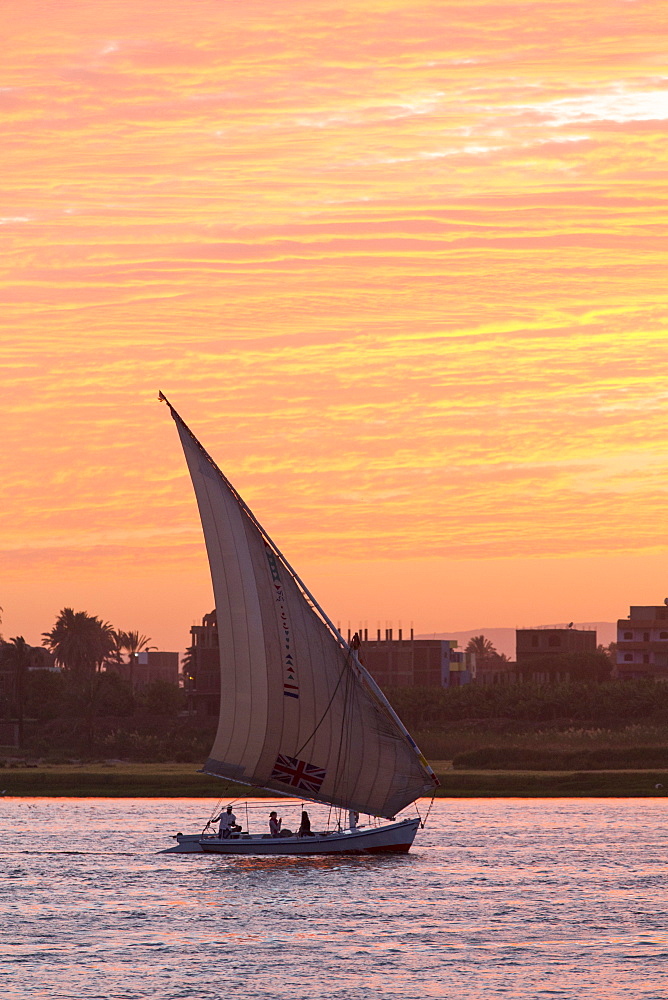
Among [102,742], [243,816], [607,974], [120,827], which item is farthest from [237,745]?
[102,742]

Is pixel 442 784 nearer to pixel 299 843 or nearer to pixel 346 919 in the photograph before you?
pixel 299 843

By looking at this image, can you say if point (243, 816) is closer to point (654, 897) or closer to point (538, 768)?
point (538, 768)

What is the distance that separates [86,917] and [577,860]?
26.5 m

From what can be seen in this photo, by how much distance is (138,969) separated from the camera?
1881 inches

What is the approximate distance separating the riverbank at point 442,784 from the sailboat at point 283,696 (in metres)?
45.1

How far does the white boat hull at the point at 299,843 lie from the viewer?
68.5 m

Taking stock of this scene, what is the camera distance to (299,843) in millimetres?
68562

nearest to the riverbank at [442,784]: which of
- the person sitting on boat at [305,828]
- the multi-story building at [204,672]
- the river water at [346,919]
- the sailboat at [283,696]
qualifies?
the river water at [346,919]

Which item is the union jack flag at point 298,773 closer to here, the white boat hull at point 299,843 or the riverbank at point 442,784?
the white boat hull at point 299,843

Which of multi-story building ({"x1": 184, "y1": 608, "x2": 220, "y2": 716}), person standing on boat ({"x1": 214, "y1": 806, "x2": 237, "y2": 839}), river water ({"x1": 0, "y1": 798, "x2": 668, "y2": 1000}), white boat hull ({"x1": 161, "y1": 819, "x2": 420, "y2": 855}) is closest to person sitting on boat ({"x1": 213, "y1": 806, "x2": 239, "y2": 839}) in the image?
person standing on boat ({"x1": 214, "y1": 806, "x2": 237, "y2": 839})

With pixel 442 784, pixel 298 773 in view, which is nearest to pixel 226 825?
pixel 298 773

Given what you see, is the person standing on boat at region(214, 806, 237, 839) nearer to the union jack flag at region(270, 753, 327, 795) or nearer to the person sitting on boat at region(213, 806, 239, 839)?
the person sitting on boat at region(213, 806, 239, 839)

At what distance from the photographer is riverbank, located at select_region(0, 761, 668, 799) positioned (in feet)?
376

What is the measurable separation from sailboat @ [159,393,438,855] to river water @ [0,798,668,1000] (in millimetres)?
3791
